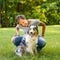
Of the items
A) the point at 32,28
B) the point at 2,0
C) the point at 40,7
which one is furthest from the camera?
the point at 40,7

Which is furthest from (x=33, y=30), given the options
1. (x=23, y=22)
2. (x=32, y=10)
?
(x=32, y=10)

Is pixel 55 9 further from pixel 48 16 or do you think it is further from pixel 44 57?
pixel 44 57

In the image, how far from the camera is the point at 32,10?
3231cm

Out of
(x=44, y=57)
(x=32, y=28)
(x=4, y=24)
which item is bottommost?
(x=4, y=24)

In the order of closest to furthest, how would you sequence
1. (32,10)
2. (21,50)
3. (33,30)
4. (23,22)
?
(33,30), (21,50), (23,22), (32,10)

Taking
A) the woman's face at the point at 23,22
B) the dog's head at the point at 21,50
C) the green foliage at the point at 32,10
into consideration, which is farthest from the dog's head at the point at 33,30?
the green foliage at the point at 32,10

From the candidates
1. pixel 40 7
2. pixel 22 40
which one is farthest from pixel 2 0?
pixel 22 40

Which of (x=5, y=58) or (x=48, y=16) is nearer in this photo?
(x=5, y=58)

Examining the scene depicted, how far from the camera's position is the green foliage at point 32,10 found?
31366 millimetres

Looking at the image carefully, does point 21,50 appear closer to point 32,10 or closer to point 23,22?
point 23,22

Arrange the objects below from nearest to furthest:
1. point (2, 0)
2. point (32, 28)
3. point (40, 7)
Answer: point (32, 28), point (2, 0), point (40, 7)

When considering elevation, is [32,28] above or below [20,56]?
above

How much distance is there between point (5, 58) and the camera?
7.09 meters

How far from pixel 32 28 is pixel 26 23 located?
0.97ft
